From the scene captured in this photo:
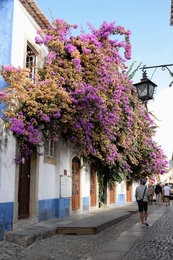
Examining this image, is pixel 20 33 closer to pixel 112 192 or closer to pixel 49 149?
pixel 49 149

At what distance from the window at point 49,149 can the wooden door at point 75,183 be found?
236 cm

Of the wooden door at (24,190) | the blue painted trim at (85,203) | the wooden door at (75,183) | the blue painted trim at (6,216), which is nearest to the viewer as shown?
the blue painted trim at (6,216)

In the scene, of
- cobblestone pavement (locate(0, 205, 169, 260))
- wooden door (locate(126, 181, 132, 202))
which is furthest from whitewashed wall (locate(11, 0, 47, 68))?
wooden door (locate(126, 181, 132, 202))

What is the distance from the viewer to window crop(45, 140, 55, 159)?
1288 cm

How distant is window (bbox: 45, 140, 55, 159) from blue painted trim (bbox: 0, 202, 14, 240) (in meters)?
3.60

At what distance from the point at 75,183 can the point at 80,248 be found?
7673 mm

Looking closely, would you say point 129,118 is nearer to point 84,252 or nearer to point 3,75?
point 3,75

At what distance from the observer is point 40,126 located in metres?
11.5

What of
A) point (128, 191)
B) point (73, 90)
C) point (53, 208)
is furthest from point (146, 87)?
point (128, 191)

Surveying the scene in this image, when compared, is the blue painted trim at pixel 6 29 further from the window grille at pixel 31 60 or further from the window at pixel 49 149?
the window at pixel 49 149

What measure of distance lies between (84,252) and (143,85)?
178 inches

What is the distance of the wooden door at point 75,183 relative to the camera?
1549 cm

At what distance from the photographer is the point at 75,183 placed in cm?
1587

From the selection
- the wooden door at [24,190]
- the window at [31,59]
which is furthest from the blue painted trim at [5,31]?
the wooden door at [24,190]
